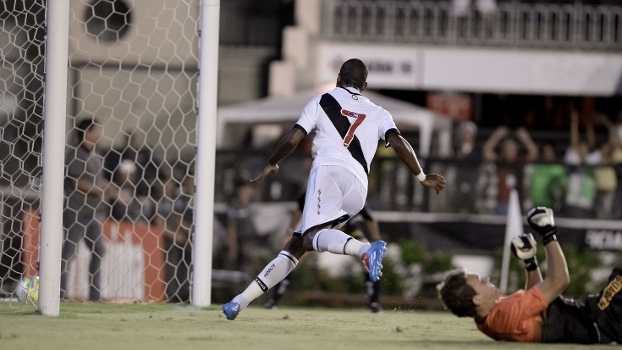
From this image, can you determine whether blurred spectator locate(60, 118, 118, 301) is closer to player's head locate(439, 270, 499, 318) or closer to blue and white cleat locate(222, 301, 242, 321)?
blue and white cleat locate(222, 301, 242, 321)

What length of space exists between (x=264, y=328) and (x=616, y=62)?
1562cm

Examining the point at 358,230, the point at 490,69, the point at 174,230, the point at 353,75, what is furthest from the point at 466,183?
the point at 353,75

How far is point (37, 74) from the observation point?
9.02m

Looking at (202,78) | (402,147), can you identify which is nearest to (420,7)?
(202,78)

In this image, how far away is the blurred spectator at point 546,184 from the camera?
48.7ft

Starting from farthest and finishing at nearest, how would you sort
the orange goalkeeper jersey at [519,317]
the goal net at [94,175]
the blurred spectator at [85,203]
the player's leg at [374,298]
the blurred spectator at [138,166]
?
1. the blurred spectator at [138,166]
2. the player's leg at [374,298]
3. the blurred spectator at [85,203]
4. the goal net at [94,175]
5. the orange goalkeeper jersey at [519,317]

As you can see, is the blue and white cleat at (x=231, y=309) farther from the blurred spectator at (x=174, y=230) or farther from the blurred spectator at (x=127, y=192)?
the blurred spectator at (x=127, y=192)

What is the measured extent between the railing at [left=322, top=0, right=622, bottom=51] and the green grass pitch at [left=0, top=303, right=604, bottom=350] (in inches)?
529

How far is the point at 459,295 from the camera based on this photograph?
20.5 feet

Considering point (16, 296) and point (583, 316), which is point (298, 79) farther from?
point (583, 316)

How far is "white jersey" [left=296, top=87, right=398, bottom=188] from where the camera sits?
7406mm

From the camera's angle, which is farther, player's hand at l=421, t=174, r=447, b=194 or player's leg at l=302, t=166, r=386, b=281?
player's hand at l=421, t=174, r=447, b=194

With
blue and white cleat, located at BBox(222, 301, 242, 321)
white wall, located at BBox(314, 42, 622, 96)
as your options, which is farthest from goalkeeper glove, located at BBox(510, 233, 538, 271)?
white wall, located at BBox(314, 42, 622, 96)

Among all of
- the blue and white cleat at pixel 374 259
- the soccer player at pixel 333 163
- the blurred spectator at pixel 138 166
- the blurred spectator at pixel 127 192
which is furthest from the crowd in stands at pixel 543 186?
the blue and white cleat at pixel 374 259
